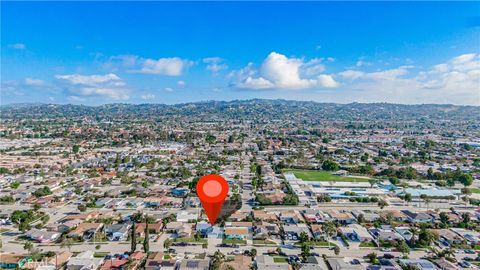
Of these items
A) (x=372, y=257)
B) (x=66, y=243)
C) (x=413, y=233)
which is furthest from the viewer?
(x=413, y=233)

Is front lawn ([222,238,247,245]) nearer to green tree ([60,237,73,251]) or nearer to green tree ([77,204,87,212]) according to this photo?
green tree ([60,237,73,251])

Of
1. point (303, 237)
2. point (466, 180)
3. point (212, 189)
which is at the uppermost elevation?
point (212, 189)

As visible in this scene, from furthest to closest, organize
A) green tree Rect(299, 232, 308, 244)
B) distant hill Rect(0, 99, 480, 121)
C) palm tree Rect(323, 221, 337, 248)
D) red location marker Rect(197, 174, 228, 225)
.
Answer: distant hill Rect(0, 99, 480, 121) < palm tree Rect(323, 221, 337, 248) < green tree Rect(299, 232, 308, 244) < red location marker Rect(197, 174, 228, 225)

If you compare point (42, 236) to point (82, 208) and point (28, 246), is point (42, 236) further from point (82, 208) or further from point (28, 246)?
point (82, 208)

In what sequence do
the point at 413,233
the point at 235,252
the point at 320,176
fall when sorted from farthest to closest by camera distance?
1. the point at 320,176
2. the point at 413,233
3. the point at 235,252

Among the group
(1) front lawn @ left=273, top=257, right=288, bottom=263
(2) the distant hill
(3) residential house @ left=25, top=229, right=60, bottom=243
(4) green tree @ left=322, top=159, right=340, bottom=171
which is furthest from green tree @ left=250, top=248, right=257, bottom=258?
(2) the distant hill

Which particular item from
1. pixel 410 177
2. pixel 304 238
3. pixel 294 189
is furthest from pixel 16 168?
pixel 410 177

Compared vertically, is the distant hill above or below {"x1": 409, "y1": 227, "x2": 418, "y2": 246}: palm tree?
above

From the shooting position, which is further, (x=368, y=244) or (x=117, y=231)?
(x=117, y=231)

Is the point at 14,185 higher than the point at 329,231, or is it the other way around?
the point at 329,231

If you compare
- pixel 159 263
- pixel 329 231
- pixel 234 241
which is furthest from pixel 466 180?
pixel 159 263
